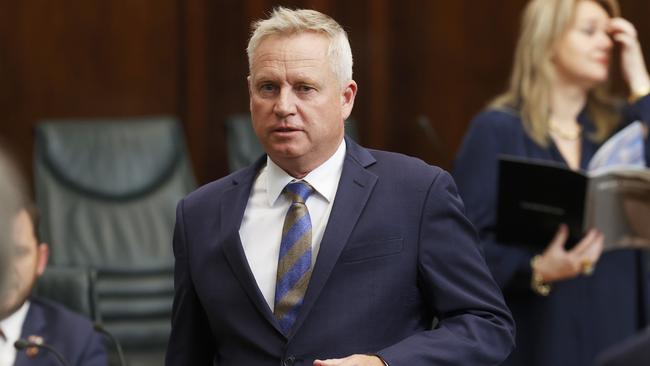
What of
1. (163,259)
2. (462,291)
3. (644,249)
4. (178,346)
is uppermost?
(462,291)

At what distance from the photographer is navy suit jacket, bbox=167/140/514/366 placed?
174 centimetres

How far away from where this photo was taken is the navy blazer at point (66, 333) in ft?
8.29

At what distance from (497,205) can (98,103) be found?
203cm

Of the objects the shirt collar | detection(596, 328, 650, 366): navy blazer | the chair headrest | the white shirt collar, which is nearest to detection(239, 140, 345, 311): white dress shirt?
the shirt collar

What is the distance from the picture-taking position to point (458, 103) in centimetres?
484

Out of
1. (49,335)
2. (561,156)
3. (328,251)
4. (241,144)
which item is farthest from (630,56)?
(328,251)

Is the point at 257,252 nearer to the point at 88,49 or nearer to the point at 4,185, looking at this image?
the point at 4,185

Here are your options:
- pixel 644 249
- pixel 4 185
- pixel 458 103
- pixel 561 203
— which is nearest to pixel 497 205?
pixel 561 203

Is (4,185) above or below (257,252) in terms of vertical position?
above

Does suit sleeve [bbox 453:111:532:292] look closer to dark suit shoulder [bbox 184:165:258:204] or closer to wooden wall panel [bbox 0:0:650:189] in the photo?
wooden wall panel [bbox 0:0:650:189]

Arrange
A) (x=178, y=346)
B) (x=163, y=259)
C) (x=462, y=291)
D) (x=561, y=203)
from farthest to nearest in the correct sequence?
(x=163, y=259), (x=561, y=203), (x=178, y=346), (x=462, y=291)

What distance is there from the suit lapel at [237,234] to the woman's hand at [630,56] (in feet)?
5.84

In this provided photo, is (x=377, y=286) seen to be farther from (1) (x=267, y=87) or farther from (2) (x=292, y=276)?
(1) (x=267, y=87)

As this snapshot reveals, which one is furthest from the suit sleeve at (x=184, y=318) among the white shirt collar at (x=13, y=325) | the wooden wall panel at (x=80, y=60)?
the wooden wall panel at (x=80, y=60)
